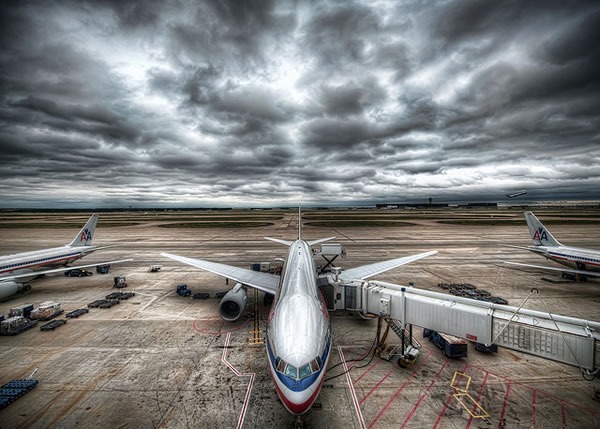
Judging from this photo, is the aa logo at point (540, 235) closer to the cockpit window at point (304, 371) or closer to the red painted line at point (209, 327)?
the red painted line at point (209, 327)

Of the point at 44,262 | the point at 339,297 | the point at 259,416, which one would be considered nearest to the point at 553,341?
the point at 339,297

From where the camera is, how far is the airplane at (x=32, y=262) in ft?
70.0

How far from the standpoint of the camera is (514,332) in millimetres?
10969

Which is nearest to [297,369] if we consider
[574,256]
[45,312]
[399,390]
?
[399,390]

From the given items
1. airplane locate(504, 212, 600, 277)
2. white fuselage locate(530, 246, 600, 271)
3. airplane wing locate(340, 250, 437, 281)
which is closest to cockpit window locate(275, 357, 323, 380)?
airplane wing locate(340, 250, 437, 281)

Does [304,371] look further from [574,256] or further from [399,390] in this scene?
[574,256]

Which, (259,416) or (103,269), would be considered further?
(103,269)

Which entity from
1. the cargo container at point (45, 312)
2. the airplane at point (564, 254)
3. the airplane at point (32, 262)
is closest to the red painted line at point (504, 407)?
the airplane at point (564, 254)

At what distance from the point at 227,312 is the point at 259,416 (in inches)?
334

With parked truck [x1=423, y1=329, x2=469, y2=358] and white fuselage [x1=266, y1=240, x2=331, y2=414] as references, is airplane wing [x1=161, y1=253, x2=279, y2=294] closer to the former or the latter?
white fuselage [x1=266, y1=240, x2=331, y2=414]

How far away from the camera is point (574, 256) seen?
26.4m

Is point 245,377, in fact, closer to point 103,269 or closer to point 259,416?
point 259,416

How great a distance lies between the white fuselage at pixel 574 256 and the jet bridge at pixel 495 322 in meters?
23.0

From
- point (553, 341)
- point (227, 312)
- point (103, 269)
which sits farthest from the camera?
point (103, 269)
